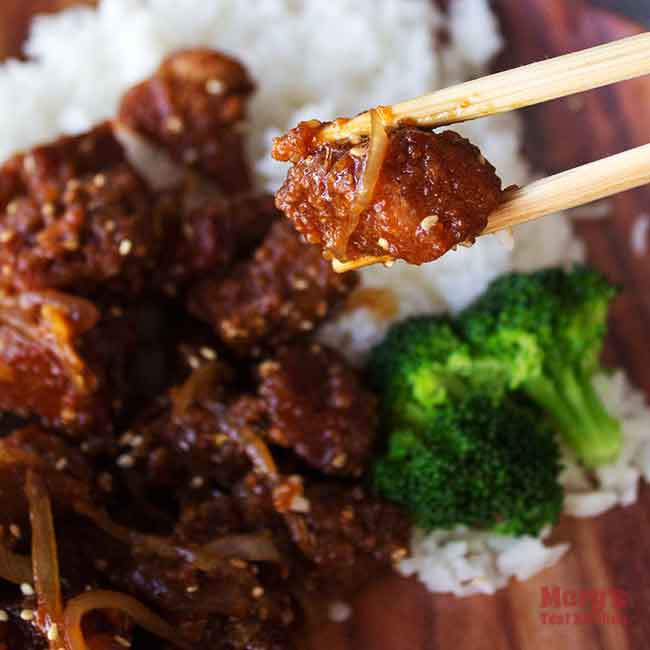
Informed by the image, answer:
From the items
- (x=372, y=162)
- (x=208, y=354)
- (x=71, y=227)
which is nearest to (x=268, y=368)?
(x=208, y=354)

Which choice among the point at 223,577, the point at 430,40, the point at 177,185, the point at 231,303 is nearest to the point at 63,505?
the point at 223,577

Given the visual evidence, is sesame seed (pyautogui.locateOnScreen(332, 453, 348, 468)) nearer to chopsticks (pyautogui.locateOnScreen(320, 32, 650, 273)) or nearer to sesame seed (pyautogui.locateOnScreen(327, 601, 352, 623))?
sesame seed (pyautogui.locateOnScreen(327, 601, 352, 623))

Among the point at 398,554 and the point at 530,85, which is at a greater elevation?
the point at 530,85

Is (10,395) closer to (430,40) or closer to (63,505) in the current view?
(63,505)

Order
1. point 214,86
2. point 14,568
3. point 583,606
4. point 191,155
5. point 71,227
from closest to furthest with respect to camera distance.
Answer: point 14,568
point 583,606
point 71,227
point 214,86
point 191,155

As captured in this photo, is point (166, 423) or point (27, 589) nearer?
point (27, 589)

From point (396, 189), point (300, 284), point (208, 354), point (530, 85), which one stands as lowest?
point (396, 189)

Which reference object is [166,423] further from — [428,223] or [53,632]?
[428,223]
